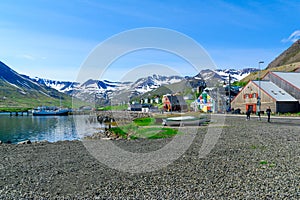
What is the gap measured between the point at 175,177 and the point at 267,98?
49091 mm

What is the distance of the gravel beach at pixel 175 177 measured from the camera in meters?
10.3

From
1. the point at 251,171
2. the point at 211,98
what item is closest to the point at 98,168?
the point at 251,171

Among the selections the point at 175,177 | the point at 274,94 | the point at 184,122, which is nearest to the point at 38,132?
the point at 184,122

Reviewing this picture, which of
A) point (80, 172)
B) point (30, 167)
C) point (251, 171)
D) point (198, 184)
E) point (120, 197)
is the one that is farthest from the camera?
point (30, 167)

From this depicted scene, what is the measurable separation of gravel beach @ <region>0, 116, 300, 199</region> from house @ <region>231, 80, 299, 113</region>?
127 feet

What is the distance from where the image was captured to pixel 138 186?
37.4ft

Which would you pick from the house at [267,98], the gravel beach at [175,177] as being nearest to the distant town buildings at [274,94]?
the house at [267,98]

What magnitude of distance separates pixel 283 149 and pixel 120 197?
41.3ft

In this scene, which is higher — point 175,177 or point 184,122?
point 184,122

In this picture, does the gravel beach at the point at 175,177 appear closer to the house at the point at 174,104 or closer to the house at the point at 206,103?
the house at the point at 206,103

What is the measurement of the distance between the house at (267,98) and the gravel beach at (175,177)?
38.6 meters

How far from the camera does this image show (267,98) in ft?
183

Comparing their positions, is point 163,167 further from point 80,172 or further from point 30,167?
point 30,167

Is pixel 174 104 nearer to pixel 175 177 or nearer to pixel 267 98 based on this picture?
pixel 267 98
